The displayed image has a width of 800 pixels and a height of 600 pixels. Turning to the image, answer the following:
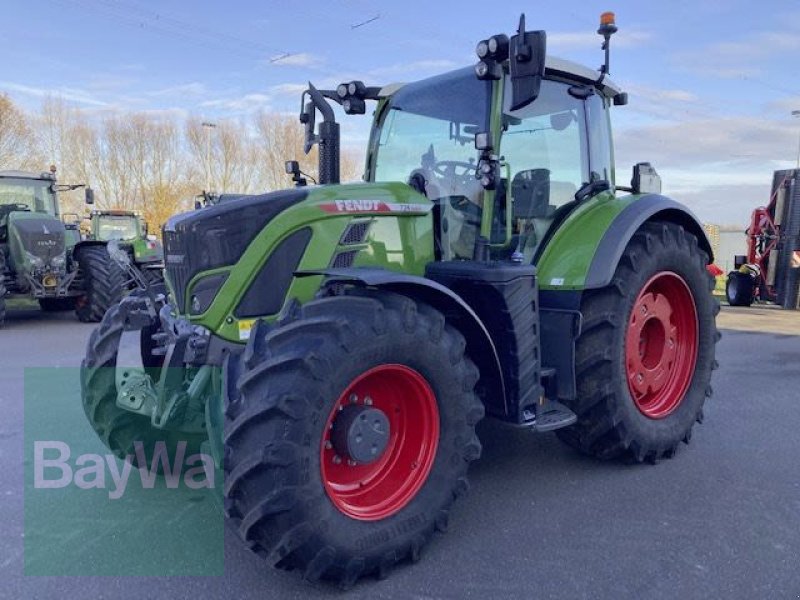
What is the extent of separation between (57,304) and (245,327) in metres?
11.1

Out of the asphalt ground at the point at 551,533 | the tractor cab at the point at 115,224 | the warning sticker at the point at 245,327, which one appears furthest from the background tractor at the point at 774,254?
the tractor cab at the point at 115,224

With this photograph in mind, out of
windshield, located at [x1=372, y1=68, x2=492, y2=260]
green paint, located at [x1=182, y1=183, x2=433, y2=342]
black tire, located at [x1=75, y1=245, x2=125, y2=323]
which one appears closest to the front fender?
windshield, located at [x1=372, y1=68, x2=492, y2=260]

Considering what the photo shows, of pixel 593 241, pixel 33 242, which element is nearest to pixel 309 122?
pixel 593 241

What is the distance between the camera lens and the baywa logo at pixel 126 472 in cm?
383

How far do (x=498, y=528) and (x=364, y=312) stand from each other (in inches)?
52.4

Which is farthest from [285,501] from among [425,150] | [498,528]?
[425,150]

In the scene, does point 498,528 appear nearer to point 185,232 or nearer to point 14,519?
point 185,232

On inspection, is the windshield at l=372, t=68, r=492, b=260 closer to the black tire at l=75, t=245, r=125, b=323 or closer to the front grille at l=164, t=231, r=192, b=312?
the front grille at l=164, t=231, r=192, b=312

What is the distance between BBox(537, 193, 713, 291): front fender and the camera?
3807 millimetres

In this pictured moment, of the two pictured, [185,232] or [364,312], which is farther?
[185,232]

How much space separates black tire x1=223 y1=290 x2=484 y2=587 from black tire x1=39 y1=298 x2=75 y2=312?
442 inches

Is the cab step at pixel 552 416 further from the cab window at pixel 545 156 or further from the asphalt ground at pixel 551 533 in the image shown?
the cab window at pixel 545 156

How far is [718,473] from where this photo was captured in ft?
13.3

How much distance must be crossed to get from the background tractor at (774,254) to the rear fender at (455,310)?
11.5 m
